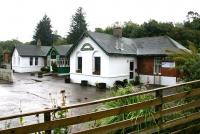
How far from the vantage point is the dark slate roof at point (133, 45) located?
26.5 meters

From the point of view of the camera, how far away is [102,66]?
26391 millimetres

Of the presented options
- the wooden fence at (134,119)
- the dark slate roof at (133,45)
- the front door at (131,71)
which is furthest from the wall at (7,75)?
the wooden fence at (134,119)

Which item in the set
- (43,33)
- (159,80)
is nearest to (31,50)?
(43,33)

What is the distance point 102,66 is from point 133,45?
20.5 ft

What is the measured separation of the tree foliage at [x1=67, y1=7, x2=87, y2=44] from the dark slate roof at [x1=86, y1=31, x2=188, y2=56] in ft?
142

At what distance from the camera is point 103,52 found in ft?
86.0

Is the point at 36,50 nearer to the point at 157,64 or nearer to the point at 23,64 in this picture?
the point at 23,64

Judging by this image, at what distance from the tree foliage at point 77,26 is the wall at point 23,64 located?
26.9m

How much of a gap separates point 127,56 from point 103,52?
2.95m

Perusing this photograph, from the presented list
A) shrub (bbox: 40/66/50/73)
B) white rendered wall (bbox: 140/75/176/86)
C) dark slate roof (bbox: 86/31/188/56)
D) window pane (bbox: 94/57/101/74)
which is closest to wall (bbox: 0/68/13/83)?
window pane (bbox: 94/57/101/74)

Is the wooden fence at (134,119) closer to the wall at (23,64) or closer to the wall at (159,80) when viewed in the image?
the wall at (159,80)

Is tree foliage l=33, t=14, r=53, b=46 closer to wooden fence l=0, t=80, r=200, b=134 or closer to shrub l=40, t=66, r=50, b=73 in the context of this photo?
shrub l=40, t=66, r=50, b=73

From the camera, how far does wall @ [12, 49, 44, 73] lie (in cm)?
4425

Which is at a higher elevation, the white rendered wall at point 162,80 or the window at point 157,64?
the window at point 157,64
